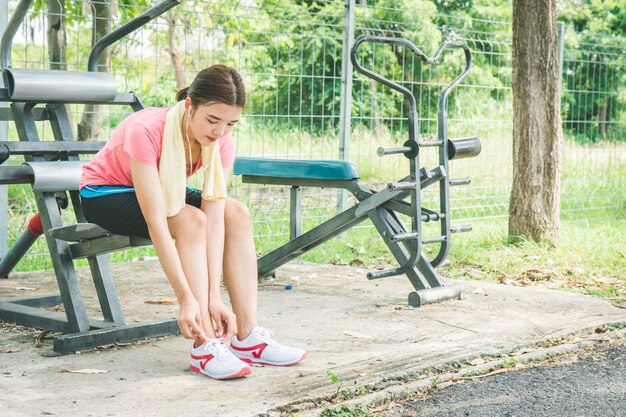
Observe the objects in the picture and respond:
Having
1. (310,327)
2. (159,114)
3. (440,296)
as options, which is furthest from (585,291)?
(159,114)

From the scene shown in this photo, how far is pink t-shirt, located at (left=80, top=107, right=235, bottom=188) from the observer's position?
309 centimetres

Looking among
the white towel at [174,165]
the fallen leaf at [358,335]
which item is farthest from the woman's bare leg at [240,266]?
the fallen leaf at [358,335]

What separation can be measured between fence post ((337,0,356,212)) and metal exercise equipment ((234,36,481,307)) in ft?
5.80

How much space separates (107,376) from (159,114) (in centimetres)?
96

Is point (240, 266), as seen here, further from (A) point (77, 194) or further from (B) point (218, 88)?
(A) point (77, 194)

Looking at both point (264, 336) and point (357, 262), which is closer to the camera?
point (264, 336)

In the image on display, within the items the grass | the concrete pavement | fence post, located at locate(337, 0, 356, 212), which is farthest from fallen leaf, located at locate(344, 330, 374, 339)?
fence post, located at locate(337, 0, 356, 212)

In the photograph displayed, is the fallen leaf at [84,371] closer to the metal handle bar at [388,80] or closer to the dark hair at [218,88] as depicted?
the dark hair at [218,88]

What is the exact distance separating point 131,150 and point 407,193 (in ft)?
6.11

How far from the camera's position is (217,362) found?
10.0 ft

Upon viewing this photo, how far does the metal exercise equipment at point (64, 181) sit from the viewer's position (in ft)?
11.5

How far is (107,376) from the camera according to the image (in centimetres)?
309

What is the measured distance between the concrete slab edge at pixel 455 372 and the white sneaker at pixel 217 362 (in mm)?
337

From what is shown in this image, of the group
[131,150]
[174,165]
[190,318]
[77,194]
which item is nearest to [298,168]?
[77,194]
